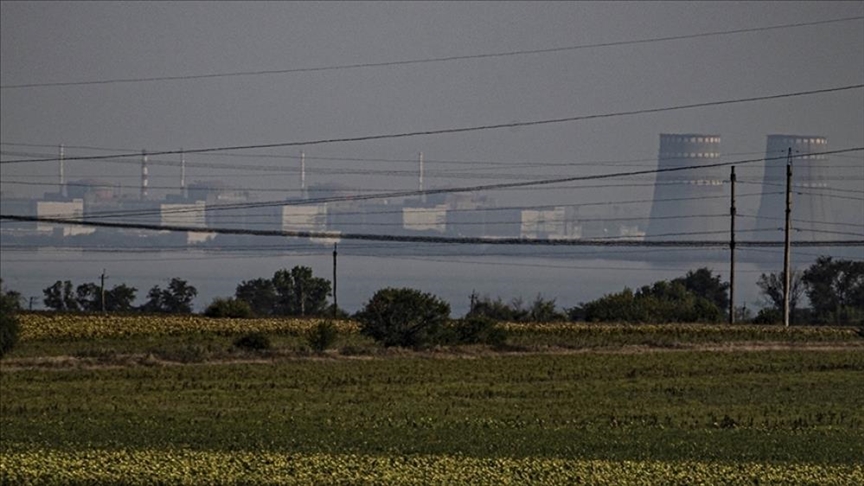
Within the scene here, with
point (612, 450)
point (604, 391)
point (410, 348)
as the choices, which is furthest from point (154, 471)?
point (410, 348)

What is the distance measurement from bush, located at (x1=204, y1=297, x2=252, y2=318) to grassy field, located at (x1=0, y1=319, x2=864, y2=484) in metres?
10.2

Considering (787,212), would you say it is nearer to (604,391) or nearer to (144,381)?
(604,391)

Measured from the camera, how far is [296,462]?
20516 millimetres

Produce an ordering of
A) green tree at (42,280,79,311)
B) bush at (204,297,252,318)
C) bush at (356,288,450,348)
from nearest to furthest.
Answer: bush at (356,288,450,348), bush at (204,297,252,318), green tree at (42,280,79,311)

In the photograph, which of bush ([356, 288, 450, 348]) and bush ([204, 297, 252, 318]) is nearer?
bush ([356, 288, 450, 348])

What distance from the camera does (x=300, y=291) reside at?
353 ft

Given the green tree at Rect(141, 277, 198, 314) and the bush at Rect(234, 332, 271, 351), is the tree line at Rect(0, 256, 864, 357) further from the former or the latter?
the bush at Rect(234, 332, 271, 351)

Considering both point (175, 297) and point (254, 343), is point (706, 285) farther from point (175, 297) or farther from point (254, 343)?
point (254, 343)

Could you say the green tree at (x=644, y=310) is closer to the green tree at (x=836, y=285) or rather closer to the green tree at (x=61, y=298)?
the green tree at (x=836, y=285)

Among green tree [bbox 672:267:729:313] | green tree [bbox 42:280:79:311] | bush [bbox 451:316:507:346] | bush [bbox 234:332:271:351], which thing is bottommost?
→ green tree [bbox 42:280:79:311]

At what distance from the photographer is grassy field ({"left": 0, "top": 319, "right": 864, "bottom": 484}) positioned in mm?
20094

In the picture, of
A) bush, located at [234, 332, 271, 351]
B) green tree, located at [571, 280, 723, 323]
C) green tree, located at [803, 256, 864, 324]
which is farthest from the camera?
green tree, located at [803, 256, 864, 324]

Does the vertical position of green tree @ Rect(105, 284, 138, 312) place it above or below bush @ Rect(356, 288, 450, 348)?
below

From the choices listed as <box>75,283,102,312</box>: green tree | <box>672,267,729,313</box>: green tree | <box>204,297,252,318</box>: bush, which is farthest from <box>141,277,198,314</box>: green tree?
<box>672,267,729,313</box>: green tree
